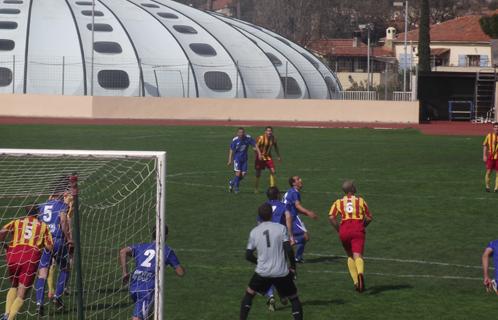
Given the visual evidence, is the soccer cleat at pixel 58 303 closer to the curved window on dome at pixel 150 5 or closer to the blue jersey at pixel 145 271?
the blue jersey at pixel 145 271

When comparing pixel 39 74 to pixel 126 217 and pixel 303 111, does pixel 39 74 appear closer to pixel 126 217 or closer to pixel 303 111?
pixel 303 111

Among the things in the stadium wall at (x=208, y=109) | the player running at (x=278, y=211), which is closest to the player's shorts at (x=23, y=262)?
the player running at (x=278, y=211)

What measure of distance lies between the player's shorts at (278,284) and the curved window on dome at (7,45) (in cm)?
5594

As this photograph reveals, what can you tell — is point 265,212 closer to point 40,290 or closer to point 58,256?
point 58,256

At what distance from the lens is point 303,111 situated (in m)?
59.6

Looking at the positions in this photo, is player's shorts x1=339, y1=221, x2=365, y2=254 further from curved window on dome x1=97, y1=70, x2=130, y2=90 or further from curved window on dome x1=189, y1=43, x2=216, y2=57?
curved window on dome x1=189, y1=43, x2=216, y2=57

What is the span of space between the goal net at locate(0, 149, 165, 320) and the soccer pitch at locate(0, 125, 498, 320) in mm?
824

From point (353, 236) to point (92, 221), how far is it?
6136 mm

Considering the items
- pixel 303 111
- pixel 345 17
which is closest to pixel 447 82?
pixel 303 111

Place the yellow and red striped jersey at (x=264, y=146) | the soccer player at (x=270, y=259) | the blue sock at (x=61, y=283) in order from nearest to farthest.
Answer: the soccer player at (x=270, y=259) → the blue sock at (x=61, y=283) → the yellow and red striped jersey at (x=264, y=146)

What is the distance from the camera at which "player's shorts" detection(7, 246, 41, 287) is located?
1345 centimetres

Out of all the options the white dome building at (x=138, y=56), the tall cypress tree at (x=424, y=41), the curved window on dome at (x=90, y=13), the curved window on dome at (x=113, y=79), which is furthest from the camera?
the tall cypress tree at (x=424, y=41)

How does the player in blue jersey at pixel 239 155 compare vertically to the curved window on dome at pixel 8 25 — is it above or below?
below

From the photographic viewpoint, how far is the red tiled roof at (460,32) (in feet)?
305
